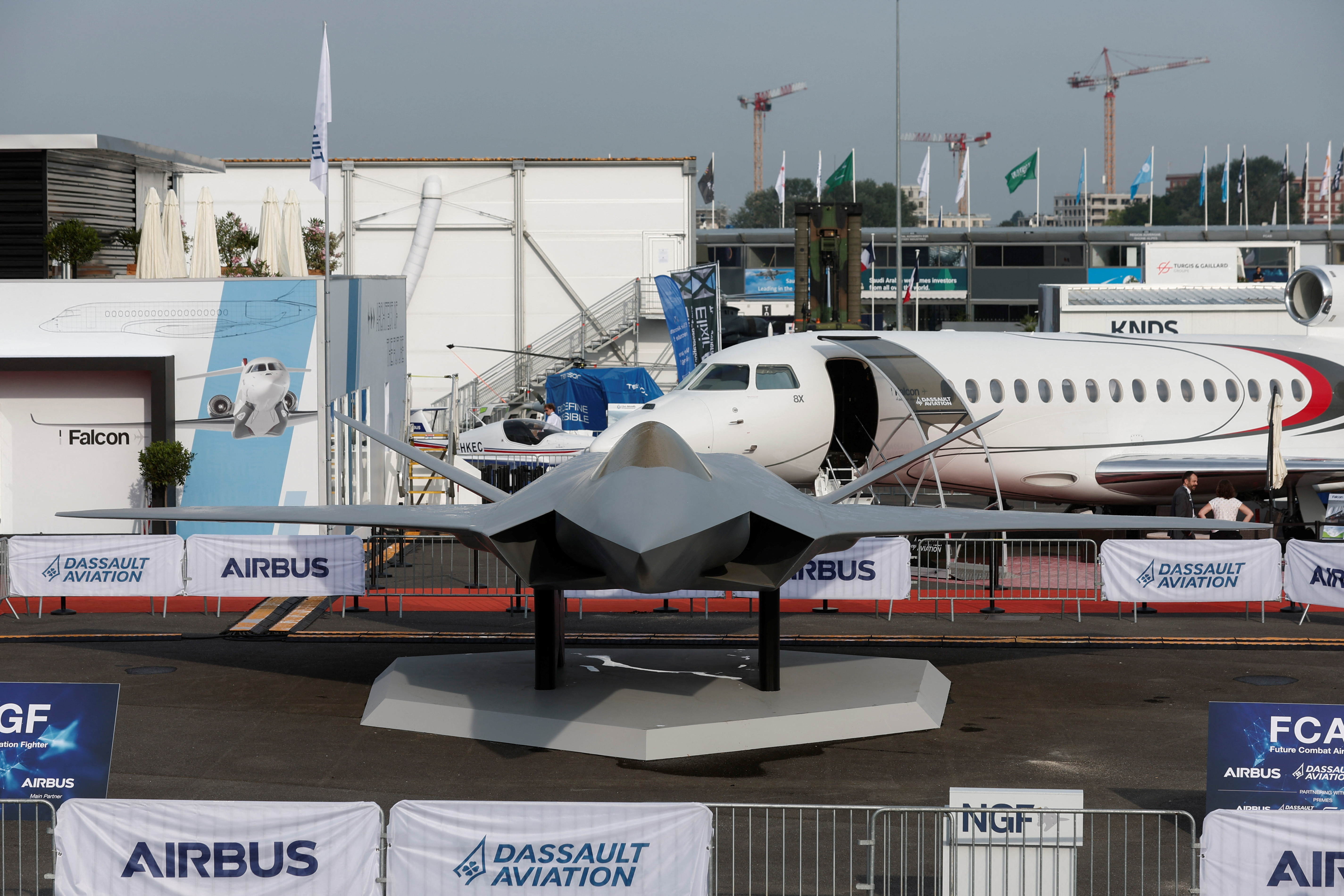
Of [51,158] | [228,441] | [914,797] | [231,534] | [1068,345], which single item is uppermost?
[51,158]

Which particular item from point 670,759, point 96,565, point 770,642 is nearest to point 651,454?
point 670,759

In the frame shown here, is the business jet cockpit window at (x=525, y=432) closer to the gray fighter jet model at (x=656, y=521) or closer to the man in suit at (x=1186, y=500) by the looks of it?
the man in suit at (x=1186, y=500)

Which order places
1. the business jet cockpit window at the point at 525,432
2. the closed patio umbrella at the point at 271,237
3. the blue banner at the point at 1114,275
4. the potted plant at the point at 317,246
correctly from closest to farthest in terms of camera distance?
the closed patio umbrella at the point at 271,237, the business jet cockpit window at the point at 525,432, the potted plant at the point at 317,246, the blue banner at the point at 1114,275

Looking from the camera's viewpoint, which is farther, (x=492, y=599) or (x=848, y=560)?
(x=492, y=599)

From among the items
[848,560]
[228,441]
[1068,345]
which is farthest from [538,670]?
[1068,345]

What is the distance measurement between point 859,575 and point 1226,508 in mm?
7045

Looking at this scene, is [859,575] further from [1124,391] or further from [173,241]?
[173,241]

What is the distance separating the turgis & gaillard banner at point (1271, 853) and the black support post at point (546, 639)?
7181mm

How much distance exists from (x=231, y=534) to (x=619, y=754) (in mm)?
10216

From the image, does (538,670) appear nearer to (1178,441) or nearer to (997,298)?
(1178,441)

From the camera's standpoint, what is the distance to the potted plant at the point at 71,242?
2336 centimetres

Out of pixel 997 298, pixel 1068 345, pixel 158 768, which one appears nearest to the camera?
A: pixel 158 768

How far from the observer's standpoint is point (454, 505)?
15352 millimetres

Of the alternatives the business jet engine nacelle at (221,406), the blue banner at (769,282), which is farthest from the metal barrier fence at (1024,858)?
the blue banner at (769,282)
